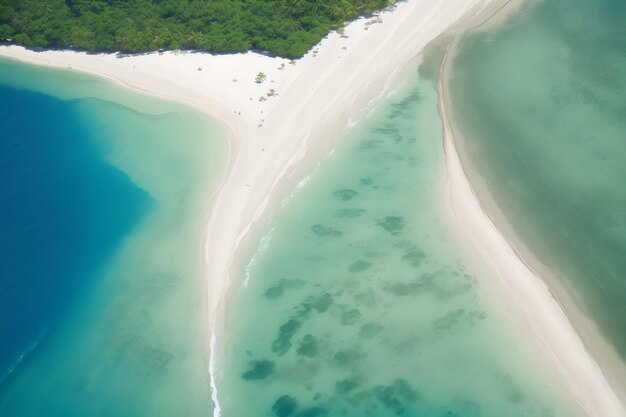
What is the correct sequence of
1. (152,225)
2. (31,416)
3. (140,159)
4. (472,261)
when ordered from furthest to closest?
(140,159) → (152,225) → (472,261) → (31,416)

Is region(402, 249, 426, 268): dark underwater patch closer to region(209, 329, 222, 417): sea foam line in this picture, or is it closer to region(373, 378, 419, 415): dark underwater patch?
region(373, 378, 419, 415): dark underwater patch

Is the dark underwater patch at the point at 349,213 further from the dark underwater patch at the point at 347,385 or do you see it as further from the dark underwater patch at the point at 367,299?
the dark underwater patch at the point at 347,385

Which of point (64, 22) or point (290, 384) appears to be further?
point (64, 22)

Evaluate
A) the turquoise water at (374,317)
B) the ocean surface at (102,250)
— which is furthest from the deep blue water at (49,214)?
the turquoise water at (374,317)

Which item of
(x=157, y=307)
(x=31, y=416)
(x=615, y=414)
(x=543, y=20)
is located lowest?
(x=31, y=416)

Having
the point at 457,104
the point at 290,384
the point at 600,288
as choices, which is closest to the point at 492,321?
the point at 600,288

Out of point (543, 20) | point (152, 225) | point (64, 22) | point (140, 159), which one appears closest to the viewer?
point (152, 225)

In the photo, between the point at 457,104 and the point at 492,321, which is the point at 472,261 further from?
the point at 457,104
